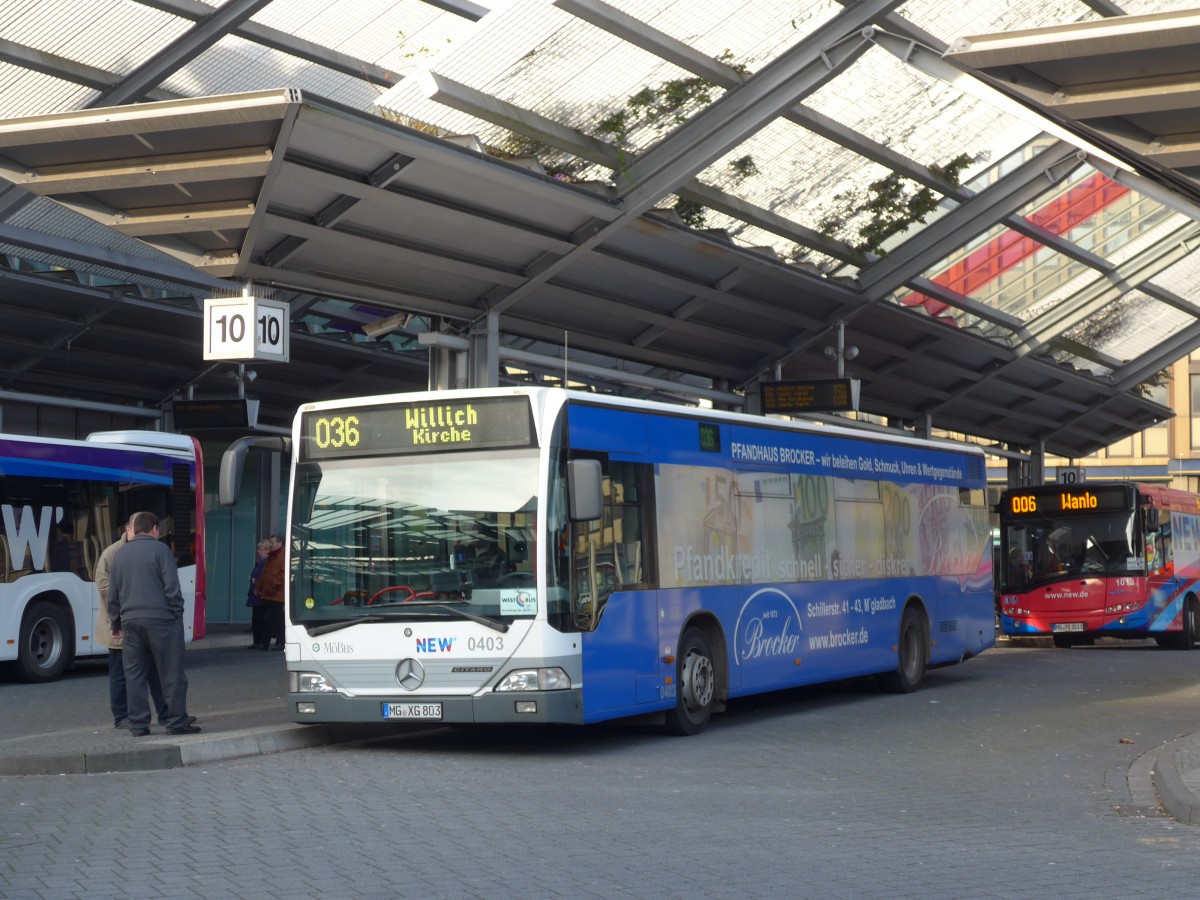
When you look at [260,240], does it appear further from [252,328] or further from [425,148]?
[425,148]

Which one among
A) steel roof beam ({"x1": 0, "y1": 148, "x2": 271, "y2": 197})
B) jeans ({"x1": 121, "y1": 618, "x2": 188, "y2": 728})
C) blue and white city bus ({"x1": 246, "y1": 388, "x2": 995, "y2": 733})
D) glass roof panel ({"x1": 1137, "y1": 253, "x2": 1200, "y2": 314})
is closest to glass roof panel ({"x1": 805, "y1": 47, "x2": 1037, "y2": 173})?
blue and white city bus ({"x1": 246, "y1": 388, "x2": 995, "y2": 733})

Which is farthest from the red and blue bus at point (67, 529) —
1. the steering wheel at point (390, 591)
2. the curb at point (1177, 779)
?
the curb at point (1177, 779)


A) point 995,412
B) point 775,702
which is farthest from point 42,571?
point 995,412

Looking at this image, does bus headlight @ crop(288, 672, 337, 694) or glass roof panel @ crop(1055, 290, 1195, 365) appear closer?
bus headlight @ crop(288, 672, 337, 694)

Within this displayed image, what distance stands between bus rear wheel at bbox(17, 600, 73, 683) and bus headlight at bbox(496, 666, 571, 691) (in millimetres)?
9429

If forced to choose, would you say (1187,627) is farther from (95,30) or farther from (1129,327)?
(95,30)

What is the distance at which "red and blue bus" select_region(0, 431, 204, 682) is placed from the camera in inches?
754

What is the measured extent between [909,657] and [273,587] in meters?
10.5

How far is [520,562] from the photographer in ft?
39.5

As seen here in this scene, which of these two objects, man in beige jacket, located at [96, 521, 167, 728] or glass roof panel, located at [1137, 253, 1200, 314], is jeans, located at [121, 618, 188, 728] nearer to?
man in beige jacket, located at [96, 521, 167, 728]

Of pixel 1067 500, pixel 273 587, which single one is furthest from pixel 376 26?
pixel 1067 500

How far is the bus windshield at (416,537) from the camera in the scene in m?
12.1

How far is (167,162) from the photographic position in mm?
14945

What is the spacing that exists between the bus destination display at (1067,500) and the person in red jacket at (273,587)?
529 inches
